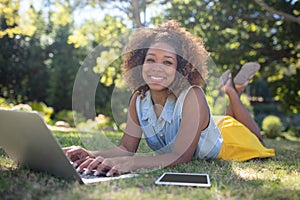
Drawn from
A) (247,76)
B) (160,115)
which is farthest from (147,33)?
(247,76)

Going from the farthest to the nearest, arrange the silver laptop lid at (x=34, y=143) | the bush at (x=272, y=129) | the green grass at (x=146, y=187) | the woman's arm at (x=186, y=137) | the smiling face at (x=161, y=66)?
the bush at (x=272, y=129)
the smiling face at (x=161, y=66)
the woman's arm at (x=186, y=137)
the silver laptop lid at (x=34, y=143)
the green grass at (x=146, y=187)

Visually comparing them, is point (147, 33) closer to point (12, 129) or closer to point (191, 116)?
point (191, 116)

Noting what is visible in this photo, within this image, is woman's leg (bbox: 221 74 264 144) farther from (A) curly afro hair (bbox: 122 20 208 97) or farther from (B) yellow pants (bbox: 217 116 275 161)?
(A) curly afro hair (bbox: 122 20 208 97)

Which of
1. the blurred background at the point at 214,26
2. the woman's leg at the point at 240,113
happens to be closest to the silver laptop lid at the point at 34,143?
the woman's leg at the point at 240,113

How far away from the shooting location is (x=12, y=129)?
1.55 m

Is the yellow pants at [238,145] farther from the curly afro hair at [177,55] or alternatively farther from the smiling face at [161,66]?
the smiling face at [161,66]

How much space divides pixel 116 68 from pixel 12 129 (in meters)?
5.55

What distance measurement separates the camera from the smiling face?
216 centimetres

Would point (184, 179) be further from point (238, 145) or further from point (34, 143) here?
point (238, 145)

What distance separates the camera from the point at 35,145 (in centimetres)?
153

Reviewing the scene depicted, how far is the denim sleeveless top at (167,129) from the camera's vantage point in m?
2.21

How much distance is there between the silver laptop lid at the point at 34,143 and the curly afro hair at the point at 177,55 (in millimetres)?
936

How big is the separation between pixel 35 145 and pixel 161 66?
0.93 metres

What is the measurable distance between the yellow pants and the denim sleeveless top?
225 millimetres
